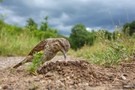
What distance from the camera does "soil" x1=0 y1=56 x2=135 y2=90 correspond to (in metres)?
4.10

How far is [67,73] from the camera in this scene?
4480 millimetres

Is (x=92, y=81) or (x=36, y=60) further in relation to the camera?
(x=36, y=60)

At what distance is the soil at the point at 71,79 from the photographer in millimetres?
4102

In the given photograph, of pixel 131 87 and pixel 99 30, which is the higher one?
pixel 99 30

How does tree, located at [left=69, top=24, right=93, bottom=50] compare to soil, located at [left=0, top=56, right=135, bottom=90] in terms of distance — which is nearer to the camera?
soil, located at [left=0, top=56, right=135, bottom=90]

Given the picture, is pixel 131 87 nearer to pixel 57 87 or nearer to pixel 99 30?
pixel 57 87

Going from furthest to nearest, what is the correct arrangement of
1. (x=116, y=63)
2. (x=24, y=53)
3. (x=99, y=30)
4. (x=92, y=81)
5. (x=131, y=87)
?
1. (x=24, y=53)
2. (x=99, y=30)
3. (x=116, y=63)
4. (x=92, y=81)
5. (x=131, y=87)

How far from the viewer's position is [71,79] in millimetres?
4312

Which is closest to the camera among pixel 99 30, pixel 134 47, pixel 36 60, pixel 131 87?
pixel 131 87

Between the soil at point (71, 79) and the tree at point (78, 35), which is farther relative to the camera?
the tree at point (78, 35)

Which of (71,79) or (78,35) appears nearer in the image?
(71,79)

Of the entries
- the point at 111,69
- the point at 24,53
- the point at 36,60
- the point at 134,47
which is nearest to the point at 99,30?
the point at 134,47

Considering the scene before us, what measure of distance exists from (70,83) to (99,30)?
3.04 meters

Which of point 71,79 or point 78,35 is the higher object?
point 78,35
